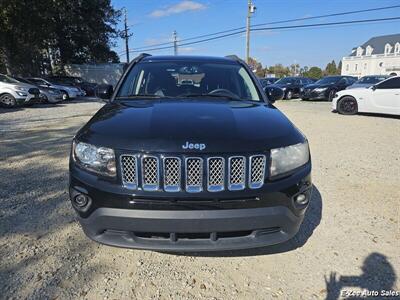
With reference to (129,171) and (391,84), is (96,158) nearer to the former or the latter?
(129,171)

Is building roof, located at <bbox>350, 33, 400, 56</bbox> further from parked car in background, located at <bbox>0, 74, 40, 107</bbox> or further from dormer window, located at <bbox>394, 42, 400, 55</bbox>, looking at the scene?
parked car in background, located at <bbox>0, 74, 40, 107</bbox>

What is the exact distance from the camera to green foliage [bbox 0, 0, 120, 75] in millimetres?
21734

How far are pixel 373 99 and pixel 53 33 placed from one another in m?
26.4

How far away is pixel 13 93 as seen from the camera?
1489 cm

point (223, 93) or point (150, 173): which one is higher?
point (223, 93)

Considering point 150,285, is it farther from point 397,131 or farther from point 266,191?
point 397,131

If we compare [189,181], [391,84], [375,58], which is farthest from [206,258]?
[375,58]

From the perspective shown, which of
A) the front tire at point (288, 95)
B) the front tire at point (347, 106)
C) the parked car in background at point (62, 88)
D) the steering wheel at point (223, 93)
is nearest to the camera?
the steering wheel at point (223, 93)

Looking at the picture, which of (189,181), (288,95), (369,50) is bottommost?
(288,95)

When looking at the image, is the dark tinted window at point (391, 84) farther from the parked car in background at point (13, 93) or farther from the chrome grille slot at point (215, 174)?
the parked car in background at point (13, 93)

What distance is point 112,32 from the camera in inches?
1438

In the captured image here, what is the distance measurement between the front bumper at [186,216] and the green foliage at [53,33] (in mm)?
22070

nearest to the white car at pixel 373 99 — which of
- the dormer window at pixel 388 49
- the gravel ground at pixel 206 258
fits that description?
the gravel ground at pixel 206 258

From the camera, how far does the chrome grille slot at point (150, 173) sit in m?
2.34
